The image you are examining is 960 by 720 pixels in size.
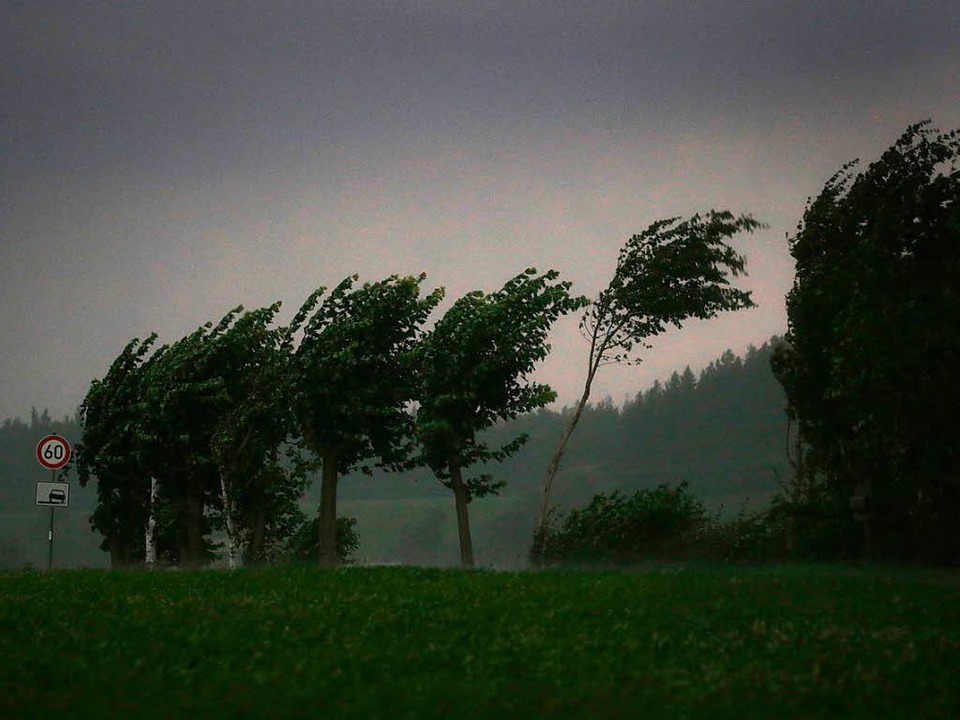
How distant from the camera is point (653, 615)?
15406mm

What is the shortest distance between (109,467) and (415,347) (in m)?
16.2

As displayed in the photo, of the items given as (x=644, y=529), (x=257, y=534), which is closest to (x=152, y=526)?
(x=257, y=534)

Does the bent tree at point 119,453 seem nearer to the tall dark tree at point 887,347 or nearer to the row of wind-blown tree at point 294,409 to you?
the row of wind-blown tree at point 294,409

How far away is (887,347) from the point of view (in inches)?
933

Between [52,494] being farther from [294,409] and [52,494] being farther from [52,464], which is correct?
[294,409]

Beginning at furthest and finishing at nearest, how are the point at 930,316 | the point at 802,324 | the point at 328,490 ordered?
the point at 328,490, the point at 802,324, the point at 930,316

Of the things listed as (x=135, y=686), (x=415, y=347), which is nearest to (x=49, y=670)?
(x=135, y=686)

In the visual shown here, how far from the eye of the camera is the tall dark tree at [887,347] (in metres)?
23.7

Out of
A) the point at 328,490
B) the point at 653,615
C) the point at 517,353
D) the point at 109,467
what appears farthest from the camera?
the point at 109,467

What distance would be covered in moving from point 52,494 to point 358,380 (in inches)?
427

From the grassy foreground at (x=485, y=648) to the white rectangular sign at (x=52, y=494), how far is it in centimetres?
1195

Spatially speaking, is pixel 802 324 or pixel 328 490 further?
pixel 328 490

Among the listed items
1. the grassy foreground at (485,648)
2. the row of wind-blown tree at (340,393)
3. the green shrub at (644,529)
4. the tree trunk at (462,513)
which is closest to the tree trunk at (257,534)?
the row of wind-blown tree at (340,393)

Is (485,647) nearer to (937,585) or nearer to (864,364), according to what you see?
(937,585)
